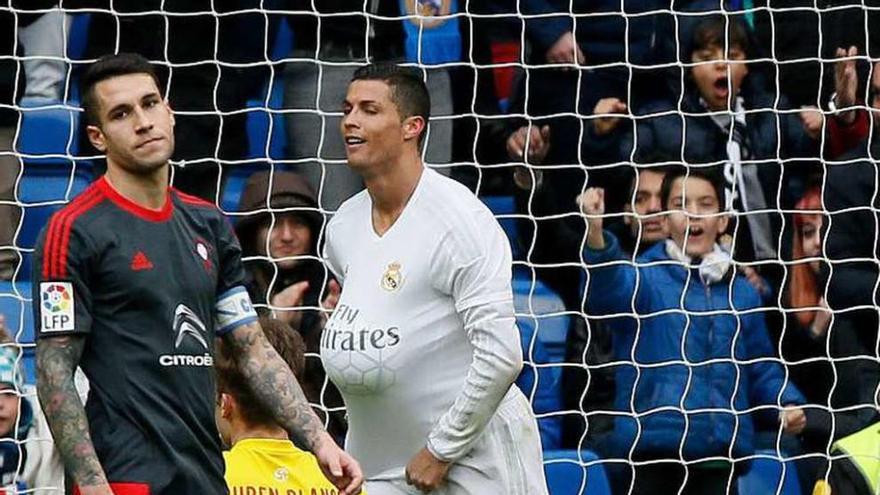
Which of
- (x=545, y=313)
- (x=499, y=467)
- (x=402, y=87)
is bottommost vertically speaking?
(x=545, y=313)

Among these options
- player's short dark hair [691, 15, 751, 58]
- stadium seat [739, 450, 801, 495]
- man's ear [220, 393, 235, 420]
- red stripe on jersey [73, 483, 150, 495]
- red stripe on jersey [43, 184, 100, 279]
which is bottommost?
stadium seat [739, 450, 801, 495]

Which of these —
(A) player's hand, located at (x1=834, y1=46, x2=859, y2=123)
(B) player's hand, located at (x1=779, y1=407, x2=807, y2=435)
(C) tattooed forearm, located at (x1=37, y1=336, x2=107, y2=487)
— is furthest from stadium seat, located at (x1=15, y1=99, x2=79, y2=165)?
(C) tattooed forearm, located at (x1=37, y1=336, x2=107, y2=487)

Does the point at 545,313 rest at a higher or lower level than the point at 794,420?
higher

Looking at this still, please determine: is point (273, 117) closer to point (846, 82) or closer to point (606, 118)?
point (606, 118)

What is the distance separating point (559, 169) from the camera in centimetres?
754

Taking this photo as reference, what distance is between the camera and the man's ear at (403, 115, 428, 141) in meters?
5.63

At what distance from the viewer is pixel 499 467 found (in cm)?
548

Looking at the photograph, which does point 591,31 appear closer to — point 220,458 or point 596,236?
point 596,236

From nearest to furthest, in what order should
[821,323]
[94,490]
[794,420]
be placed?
1. [94,490]
2. [794,420]
3. [821,323]

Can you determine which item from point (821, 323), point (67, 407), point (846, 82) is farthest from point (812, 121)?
point (67, 407)

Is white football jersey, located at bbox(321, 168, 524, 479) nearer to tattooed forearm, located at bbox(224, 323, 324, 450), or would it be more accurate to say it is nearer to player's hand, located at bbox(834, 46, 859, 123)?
tattooed forearm, located at bbox(224, 323, 324, 450)

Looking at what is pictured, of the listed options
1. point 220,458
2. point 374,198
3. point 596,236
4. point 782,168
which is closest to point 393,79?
point 374,198

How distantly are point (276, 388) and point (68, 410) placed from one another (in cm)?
54

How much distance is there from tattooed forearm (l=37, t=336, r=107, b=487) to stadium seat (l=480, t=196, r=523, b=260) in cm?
311
